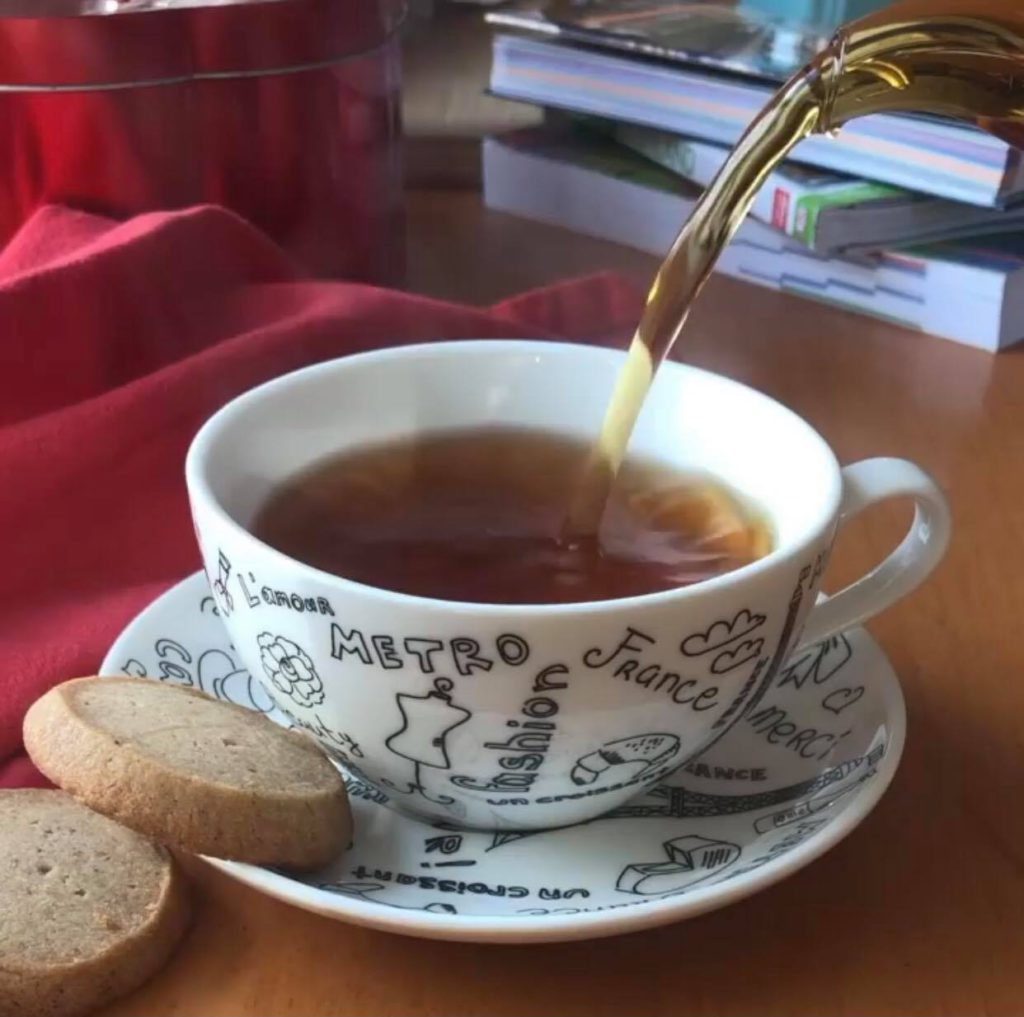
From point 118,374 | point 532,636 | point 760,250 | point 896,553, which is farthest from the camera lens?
point 760,250

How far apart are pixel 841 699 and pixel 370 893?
0.18m

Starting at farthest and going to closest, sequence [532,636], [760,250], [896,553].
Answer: [760,250], [896,553], [532,636]

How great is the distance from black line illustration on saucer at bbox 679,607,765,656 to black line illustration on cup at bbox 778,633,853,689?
113 mm

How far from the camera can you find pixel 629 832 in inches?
17.1

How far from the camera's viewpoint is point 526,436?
1.75 ft

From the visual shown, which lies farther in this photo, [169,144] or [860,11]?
[860,11]

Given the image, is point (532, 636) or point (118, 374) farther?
point (118, 374)

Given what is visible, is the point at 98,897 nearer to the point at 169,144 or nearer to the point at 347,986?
the point at 347,986

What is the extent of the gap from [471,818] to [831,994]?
0.12 metres

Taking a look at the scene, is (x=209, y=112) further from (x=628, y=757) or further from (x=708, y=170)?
(x=628, y=757)

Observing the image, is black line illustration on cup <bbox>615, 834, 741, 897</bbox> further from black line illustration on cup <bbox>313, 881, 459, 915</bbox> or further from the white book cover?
the white book cover

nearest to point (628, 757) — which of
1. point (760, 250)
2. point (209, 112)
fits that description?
point (209, 112)

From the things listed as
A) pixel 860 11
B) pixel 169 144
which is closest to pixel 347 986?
pixel 169 144

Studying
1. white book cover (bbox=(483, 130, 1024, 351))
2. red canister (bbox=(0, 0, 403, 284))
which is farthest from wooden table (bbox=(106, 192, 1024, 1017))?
red canister (bbox=(0, 0, 403, 284))
